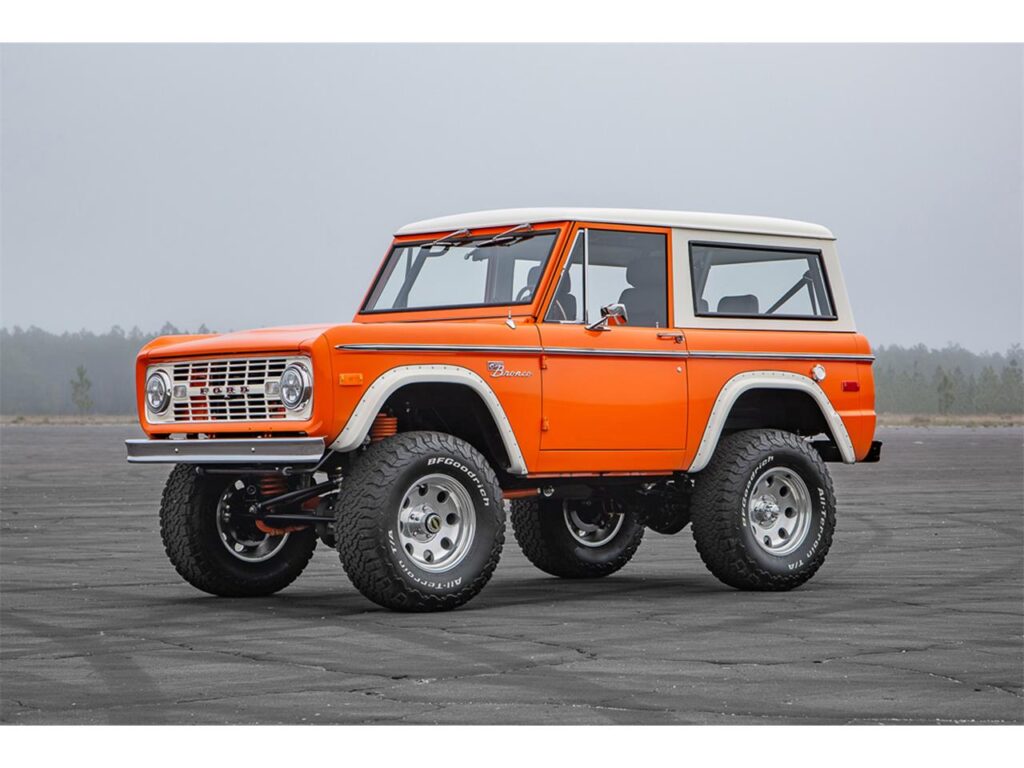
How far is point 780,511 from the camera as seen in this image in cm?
1262

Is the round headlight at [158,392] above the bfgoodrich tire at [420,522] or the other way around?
above

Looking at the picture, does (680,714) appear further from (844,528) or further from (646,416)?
(844,528)

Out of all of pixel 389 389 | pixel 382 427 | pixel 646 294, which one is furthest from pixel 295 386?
pixel 646 294

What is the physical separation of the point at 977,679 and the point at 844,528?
31.4 ft

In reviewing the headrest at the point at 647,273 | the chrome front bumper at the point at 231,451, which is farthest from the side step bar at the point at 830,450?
the chrome front bumper at the point at 231,451

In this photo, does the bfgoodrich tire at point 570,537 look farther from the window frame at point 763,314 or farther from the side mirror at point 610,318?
the side mirror at point 610,318

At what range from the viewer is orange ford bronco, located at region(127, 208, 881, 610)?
34.9 feet

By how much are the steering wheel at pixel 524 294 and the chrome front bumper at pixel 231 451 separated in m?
2.12

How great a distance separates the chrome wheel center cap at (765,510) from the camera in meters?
12.5

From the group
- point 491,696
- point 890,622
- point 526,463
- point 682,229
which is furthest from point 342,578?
point 491,696

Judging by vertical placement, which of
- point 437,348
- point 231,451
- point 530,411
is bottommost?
point 231,451

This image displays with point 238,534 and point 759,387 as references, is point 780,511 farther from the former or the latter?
point 238,534

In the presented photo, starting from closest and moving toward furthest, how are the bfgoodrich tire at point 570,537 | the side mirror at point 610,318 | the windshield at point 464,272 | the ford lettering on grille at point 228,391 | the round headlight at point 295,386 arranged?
1. the round headlight at point 295,386
2. the ford lettering on grille at point 228,391
3. the side mirror at point 610,318
4. the windshield at point 464,272
5. the bfgoodrich tire at point 570,537

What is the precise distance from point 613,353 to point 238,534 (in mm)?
2760
